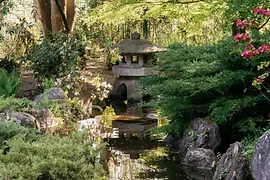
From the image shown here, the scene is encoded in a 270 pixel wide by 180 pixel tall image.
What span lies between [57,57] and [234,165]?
5437mm

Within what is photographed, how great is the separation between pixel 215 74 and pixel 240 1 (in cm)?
151

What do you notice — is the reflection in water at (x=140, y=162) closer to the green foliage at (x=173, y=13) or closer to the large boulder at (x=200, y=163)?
the large boulder at (x=200, y=163)

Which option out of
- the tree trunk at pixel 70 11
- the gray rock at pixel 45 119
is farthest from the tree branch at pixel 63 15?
the gray rock at pixel 45 119

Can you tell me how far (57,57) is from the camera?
9844mm

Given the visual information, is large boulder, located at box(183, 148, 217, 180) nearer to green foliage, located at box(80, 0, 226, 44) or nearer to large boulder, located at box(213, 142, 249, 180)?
large boulder, located at box(213, 142, 249, 180)

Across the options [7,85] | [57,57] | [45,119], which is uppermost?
[57,57]

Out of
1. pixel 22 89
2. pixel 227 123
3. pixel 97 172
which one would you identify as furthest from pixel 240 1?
pixel 22 89

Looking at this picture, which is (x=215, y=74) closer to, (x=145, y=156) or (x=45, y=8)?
(x=145, y=156)

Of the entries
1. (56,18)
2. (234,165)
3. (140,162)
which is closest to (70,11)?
(56,18)

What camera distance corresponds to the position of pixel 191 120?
7.30m

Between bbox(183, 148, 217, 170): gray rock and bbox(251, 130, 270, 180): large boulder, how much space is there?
1827mm

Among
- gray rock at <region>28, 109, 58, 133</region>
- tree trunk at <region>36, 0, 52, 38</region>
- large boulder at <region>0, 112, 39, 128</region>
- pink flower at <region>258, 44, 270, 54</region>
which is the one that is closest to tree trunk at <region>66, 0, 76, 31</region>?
tree trunk at <region>36, 0, 52, 38</region>

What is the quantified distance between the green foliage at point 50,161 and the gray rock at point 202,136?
2.43 meters

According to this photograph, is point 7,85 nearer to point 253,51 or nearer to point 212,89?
point 212,89
